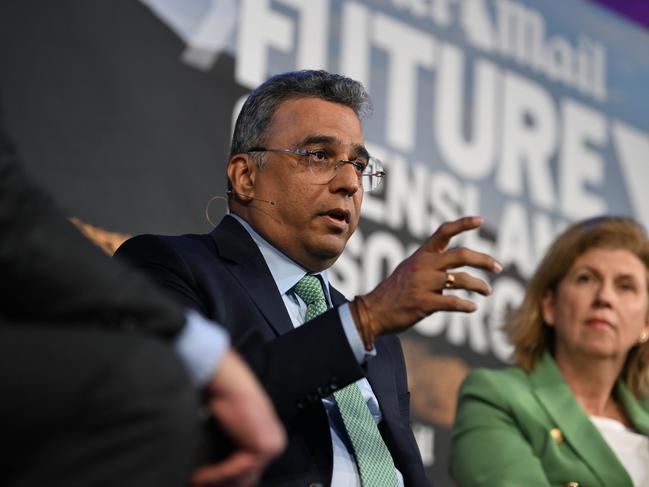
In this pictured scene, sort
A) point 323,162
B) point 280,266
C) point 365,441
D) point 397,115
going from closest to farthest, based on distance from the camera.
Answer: point 365,441
point 280,266
point 323,162
point 397,115

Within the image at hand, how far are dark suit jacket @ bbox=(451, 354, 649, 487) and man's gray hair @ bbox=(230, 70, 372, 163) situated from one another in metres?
0.97

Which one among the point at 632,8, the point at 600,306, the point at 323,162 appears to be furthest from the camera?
the point at 632,8

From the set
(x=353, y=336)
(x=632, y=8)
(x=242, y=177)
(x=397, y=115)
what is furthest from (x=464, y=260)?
(x=632, y=8)

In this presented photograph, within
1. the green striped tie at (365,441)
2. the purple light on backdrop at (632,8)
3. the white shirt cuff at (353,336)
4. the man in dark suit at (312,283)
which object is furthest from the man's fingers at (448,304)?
the purple light on backdrop at (632,8)

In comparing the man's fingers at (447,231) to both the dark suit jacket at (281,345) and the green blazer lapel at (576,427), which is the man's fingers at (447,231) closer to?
the dark suit jacket at (281,345)

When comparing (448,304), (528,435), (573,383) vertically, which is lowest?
(528,435)

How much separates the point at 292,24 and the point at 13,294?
9.24ft

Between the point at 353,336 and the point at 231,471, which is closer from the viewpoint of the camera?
the point at 231,471

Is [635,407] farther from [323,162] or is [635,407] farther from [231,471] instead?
[231,471]

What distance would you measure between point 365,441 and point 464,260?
580 millimetres

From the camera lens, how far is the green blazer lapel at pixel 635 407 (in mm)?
2977

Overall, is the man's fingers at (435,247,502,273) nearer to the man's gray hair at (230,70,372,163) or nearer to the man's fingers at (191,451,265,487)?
the man's fingers at (191,451,265,487)

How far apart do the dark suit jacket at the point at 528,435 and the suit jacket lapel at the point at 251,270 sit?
936 millimetres

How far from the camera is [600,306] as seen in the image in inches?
118
